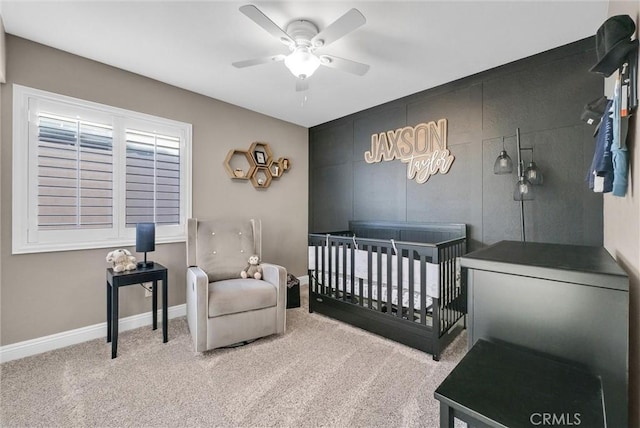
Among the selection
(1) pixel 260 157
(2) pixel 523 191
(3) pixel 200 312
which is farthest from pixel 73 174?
(2) pixel 523 191

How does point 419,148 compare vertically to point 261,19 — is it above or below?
below

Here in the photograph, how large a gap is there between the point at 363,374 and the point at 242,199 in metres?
2.47

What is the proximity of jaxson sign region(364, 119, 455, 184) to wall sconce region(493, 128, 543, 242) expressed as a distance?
56 centimetres

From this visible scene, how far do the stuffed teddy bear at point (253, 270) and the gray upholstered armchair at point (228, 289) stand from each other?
0.04 meters

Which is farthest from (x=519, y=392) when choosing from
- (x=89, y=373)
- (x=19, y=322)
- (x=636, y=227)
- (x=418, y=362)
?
(x=19, y=322)

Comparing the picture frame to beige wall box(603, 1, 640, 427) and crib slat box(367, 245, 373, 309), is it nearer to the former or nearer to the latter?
crib slat box(367, 245, 373, 309)

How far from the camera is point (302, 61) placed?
A: 6.42 feet

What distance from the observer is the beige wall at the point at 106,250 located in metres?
2.14

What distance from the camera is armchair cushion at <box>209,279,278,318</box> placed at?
2.22m

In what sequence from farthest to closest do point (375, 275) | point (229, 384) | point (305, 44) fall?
point (375, 275) < point (305, 44) < point (229, 384)

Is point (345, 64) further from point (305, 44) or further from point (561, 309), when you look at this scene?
point (561, 309)

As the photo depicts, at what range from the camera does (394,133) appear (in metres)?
3.34

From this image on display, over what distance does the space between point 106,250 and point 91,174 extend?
708 millimetres

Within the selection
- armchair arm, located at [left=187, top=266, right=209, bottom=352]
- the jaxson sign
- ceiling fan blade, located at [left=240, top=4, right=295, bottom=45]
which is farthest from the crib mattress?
ceiling fan blade, located at [left=240, top=4, right=295, bottom=45]
